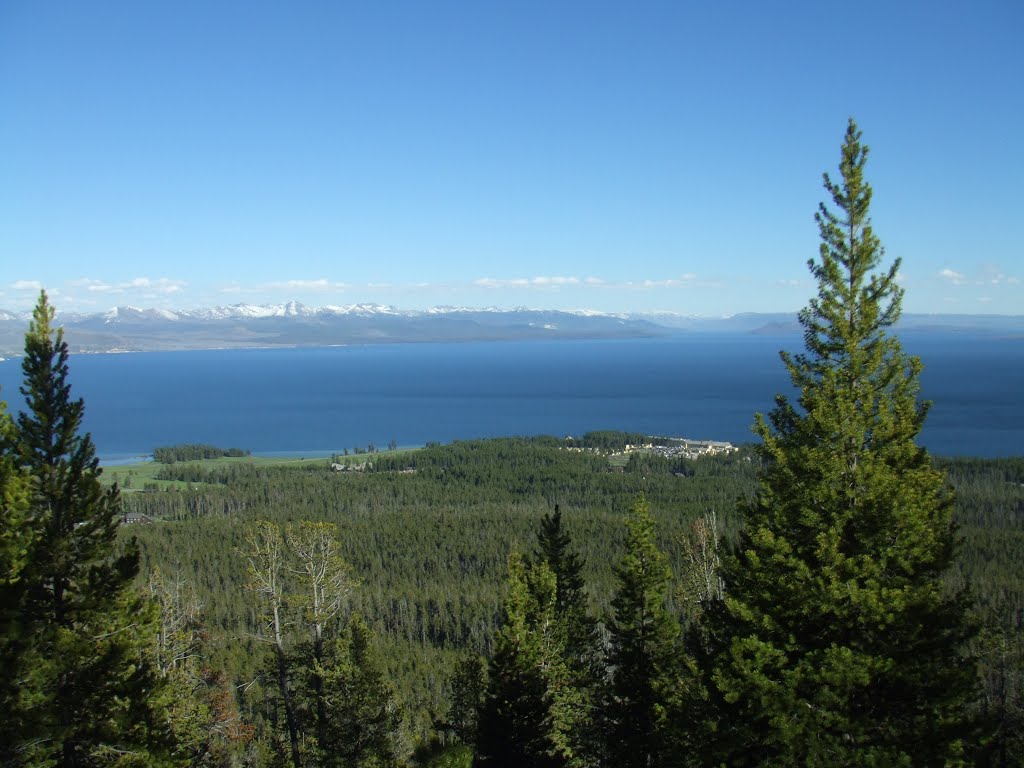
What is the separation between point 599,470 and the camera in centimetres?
11806

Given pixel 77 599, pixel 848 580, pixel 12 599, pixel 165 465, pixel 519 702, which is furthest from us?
pixel 165 465

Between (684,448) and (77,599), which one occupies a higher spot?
(77,599)

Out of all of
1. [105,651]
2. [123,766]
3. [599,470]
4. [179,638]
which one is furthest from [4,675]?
[599,470]

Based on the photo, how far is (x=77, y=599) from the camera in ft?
39.1

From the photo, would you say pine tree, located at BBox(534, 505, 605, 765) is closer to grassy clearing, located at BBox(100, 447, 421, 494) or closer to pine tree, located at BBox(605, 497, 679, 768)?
pine tree, located at BBox(605, 497, 679, 768)

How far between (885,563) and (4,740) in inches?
467

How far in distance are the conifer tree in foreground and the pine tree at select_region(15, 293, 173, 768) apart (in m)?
8.96

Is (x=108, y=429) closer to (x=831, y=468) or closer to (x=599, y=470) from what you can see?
(x=599, y=470)

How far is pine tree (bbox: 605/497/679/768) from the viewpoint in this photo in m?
16.6

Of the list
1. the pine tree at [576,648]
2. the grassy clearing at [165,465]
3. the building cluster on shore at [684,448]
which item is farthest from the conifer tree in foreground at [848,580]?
the building cluster on shore at [684,448]

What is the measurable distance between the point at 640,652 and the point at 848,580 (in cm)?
944

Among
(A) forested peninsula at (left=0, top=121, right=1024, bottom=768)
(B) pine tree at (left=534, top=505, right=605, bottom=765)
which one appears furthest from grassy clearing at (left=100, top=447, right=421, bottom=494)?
(B) pine tree at (left=534, top=505, right=605, bottom=765)

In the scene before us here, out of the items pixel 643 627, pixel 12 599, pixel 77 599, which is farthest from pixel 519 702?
pixel 12 599

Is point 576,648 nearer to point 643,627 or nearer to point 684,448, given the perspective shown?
point 643,627
